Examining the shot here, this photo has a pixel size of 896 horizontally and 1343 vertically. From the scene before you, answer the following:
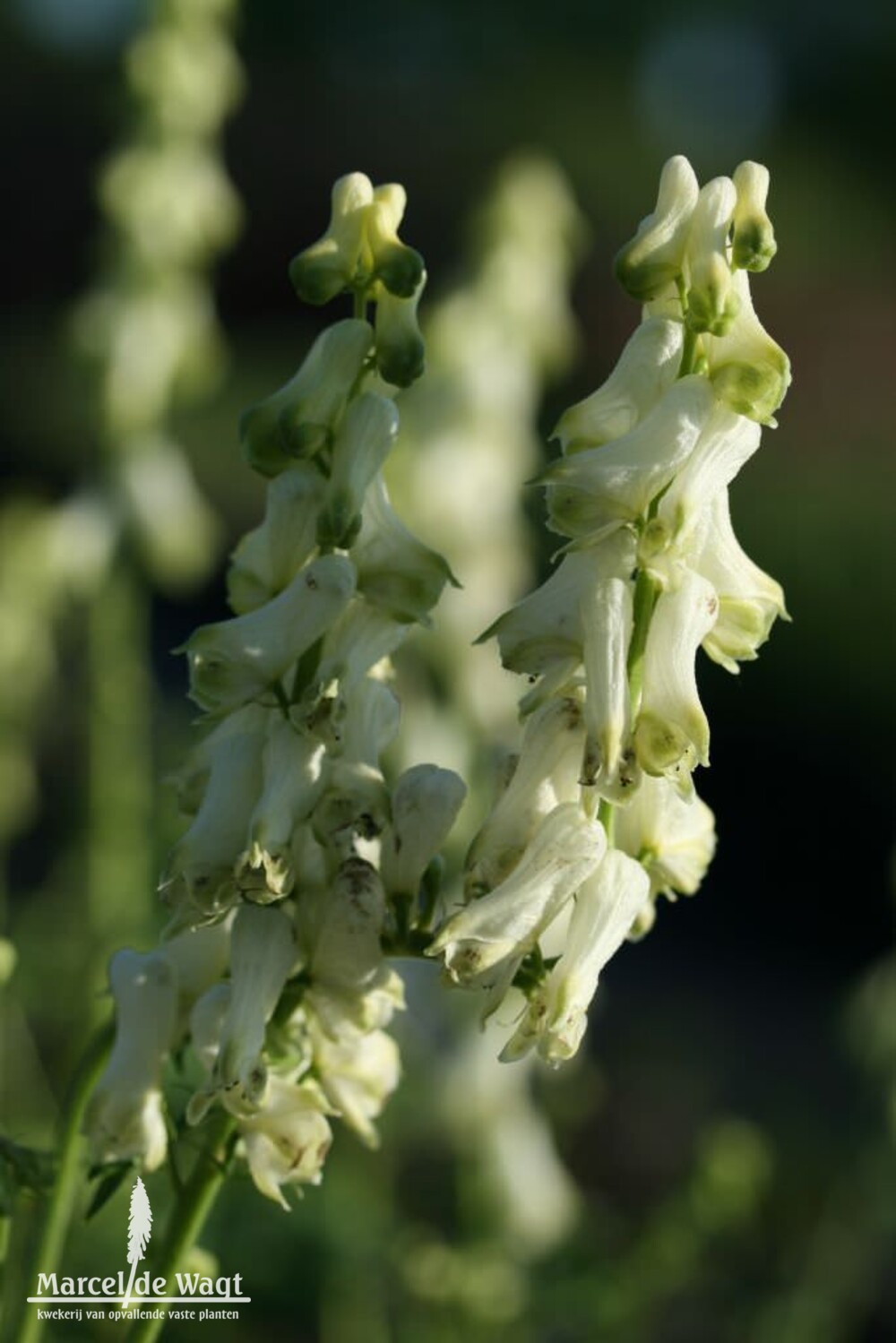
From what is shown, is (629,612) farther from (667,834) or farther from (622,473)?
(667,834)

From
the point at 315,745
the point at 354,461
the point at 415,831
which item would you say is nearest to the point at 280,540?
the point at 354,461

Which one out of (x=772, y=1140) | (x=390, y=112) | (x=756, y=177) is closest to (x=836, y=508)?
(x=772, y=1140)

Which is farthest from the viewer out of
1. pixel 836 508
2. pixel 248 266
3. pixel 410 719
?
pixel 248 266

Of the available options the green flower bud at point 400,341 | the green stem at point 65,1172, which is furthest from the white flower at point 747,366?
the green stem at point 65,1172

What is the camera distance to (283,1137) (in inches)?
88.1

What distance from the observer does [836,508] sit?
23.2 m

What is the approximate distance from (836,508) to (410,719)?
18.1 meters

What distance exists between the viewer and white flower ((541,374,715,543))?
Result: 2055 millimetres

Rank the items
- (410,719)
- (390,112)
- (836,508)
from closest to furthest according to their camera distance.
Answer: (410,719) < (836,508) < (390,112)

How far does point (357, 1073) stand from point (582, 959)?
1.27 feet

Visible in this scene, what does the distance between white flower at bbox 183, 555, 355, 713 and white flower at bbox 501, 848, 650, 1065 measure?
14.8 inches

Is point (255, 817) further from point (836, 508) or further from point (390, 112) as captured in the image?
point (390, 112)

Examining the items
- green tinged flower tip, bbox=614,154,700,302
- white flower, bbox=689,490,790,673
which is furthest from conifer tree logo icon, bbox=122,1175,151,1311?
green tinged flower tip, bbox=614,154,700,302

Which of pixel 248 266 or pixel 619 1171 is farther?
pixel 248 266
